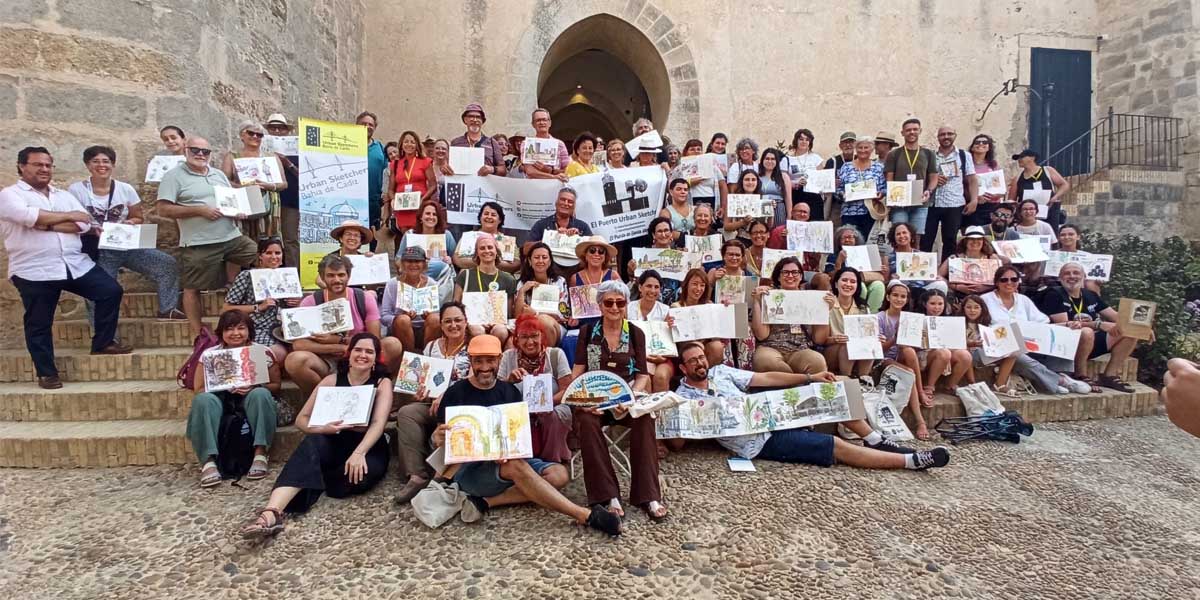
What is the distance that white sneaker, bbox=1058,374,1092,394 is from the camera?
18.1 feet

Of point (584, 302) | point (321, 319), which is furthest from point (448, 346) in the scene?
point (584, 302)

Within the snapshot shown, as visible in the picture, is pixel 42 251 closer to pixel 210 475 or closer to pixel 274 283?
pixel 274 283

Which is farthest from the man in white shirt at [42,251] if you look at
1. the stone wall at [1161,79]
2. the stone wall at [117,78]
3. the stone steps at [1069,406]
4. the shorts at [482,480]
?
the stone wall at [1161,79]

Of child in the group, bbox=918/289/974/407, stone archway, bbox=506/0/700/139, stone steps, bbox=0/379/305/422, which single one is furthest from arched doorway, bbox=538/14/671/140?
stone steps, bbox=0/379/305/422

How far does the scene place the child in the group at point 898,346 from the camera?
4.92 meters

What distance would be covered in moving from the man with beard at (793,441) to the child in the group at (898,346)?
60 centimetres

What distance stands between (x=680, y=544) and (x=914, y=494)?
1723mm

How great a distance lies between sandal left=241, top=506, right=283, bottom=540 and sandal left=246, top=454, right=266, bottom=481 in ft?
2.09

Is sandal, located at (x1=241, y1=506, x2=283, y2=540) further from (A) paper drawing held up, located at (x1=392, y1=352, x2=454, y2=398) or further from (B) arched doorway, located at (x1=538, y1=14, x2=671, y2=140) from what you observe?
(B) arched doorway, located at (x1=538, y1=14, x2=671, y2=140)

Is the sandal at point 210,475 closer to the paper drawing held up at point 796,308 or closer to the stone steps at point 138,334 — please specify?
the stone steps at point 138,334

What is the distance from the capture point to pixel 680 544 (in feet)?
10.5

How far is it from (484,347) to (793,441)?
2.33m

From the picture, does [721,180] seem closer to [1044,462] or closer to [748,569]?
[1044,462]

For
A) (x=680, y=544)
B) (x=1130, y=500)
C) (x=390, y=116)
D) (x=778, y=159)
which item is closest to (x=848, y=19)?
(x=778, y=159)
